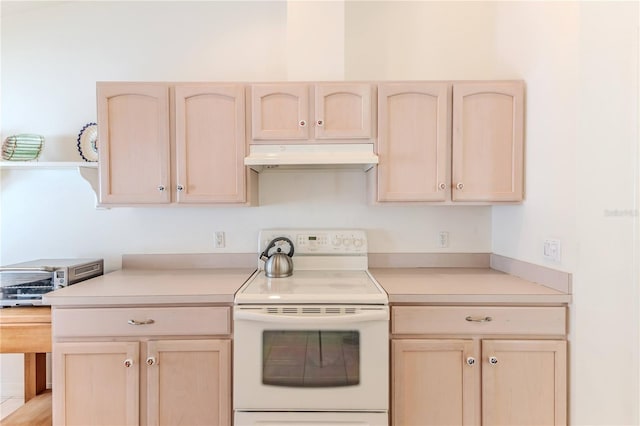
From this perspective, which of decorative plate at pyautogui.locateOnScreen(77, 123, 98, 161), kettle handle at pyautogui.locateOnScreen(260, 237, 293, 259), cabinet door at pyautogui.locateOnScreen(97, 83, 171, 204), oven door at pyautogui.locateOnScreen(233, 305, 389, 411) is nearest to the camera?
oven door at pyautogui.locateOnScreen(233, 305, 389, 411)

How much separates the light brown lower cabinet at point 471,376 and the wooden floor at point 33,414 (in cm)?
191

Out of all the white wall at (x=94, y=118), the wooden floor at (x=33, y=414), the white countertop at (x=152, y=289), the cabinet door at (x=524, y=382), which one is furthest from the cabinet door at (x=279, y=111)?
the wooden floor at (x=33, y=414)

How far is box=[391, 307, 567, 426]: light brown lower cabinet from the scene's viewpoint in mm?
1575

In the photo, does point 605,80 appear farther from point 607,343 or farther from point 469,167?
point 607,343

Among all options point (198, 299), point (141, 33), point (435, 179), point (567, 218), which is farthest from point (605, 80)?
point (141, 33)

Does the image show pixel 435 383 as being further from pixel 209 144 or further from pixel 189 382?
pixel 209 144

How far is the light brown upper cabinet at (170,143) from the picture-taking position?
1.91 metres

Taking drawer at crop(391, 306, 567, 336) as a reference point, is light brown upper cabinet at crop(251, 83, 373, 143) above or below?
above

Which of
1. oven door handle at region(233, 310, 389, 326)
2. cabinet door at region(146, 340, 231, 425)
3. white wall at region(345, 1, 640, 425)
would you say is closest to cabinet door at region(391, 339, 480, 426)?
oven door handle at region(233, 310, 389, 326)

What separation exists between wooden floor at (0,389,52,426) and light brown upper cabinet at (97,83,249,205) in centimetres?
124

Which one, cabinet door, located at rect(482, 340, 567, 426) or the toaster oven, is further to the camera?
the toaster oven

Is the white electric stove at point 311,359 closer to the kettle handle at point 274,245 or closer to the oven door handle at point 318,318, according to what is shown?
the oven door handle at point 318,318

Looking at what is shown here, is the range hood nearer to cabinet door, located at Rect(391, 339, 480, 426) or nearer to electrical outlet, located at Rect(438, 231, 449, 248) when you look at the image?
electrical outlet, located at Rect(438, 231, 449, 248)

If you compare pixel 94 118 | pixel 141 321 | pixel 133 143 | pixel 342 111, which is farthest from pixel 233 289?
pixel 94 118
